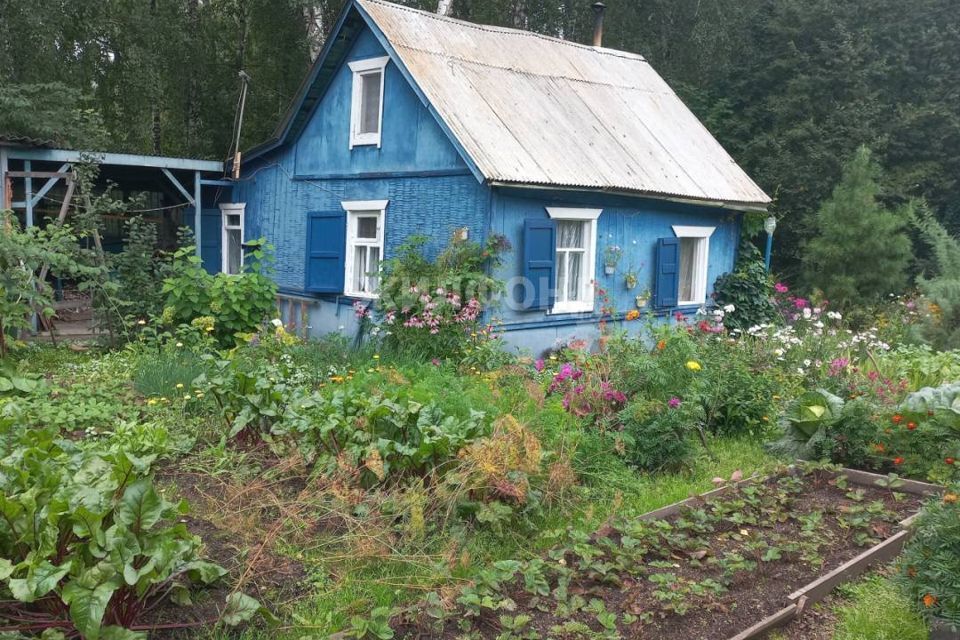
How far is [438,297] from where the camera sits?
8914mm

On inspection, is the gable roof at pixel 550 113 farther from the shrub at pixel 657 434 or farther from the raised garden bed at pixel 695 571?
the raised garden bed at pixel 695 571

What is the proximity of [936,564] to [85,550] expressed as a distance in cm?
376

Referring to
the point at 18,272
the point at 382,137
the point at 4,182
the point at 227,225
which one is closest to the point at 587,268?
the point at 382,137

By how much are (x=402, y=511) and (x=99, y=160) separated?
30.7 ft

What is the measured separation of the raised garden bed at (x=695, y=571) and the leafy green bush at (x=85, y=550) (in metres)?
1.09

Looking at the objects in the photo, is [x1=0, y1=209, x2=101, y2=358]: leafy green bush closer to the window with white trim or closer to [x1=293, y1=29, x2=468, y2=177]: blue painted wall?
the window with white trim

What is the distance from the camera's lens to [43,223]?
15.1 m

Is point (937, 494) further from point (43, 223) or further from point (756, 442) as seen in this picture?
point (43, 223)

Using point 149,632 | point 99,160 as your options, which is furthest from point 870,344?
point 99,160

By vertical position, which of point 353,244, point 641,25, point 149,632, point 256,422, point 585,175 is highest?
point 641,25

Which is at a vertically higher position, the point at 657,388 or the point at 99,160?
the point at 99,160

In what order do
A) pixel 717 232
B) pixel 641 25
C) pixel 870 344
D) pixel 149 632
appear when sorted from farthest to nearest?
pixel 641 25 < pixel 717 232 < pixel 870 344 < pixel 149 632

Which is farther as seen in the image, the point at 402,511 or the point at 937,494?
the point at 937,494

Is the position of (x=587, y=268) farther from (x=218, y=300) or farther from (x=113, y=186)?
(x=113, y=186)
